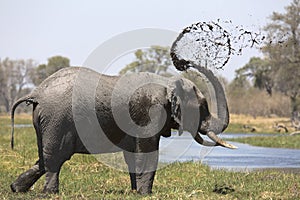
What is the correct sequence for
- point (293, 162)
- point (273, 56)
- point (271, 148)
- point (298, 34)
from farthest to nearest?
point (273, 56), point (298, 34), point (271, 148), point (293, 162)

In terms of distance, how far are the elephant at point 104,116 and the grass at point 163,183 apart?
483mm

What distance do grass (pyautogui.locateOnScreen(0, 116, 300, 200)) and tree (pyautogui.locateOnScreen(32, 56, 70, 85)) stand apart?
75586 millimetres

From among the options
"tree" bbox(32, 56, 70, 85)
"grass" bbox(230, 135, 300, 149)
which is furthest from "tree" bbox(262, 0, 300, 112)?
"tree" bbox(32, 56, 70, 85)

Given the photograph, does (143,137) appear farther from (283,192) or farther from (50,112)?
(283,192)

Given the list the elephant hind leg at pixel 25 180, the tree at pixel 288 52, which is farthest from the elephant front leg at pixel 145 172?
the tree at pixel 288 52

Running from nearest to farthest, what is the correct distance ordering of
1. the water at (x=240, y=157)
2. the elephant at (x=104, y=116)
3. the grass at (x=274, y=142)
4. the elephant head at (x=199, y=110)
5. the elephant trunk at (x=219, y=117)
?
1. the elephant at (x=104, y=116)
2. the elephant head at (x=199, y=110)
3. the elephant trunk at (x=219, y=117)
4. the water at (x=240, y=157)
5. the grass at (x=274, y=142)

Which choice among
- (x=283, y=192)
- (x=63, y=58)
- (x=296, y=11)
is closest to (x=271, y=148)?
(x=283, y=192)

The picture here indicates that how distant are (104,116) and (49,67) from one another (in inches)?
3275

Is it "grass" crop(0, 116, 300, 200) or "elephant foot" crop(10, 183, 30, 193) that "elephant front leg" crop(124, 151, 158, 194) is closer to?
"grass" crop(0, 116, 300, 200)

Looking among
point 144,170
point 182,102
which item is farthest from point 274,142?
point 144,170

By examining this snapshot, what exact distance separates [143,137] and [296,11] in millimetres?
37901

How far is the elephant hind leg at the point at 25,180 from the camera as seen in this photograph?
8453mm

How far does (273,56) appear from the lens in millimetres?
46188

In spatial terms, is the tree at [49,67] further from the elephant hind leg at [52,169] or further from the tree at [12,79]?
the elephant hind leg at [52,169]
